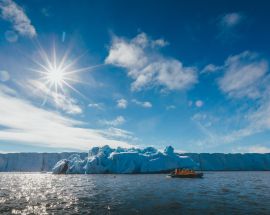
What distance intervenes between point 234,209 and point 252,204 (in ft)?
→ 11.0

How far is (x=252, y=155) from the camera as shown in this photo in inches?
5738

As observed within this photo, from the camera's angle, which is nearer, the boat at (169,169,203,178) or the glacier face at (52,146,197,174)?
the boat at (169,169,203,178)

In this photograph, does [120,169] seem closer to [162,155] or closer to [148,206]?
[162,155]

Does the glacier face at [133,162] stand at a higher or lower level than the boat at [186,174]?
higher

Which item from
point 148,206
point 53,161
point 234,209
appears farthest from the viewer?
point 53,161

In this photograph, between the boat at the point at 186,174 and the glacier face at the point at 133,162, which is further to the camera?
the glacier face at the point at 133,162

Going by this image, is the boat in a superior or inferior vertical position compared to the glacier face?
inferior

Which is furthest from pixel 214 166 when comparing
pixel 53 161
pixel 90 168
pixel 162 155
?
pixel 53 161

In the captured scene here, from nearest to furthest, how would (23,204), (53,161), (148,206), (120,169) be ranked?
1. (148,206)
2. (23,204)
3. (120,169)
4. (53,161)

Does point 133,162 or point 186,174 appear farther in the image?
point 133,162

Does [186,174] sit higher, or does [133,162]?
[133,162]

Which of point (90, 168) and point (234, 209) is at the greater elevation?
point (90, 168)

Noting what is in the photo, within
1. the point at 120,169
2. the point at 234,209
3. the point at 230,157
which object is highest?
the point at 230,157

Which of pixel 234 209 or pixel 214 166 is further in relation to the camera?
pixel 214 166
